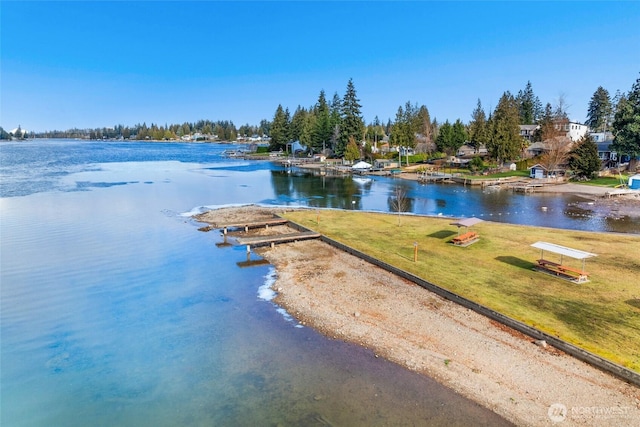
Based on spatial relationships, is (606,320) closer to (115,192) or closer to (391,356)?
(391,356)

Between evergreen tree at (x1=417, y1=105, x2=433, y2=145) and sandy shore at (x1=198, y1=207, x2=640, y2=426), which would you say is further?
evergreen tree at (x1=417, y1=105, x2=433, y2=145)

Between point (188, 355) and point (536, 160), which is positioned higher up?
point (536, 160)

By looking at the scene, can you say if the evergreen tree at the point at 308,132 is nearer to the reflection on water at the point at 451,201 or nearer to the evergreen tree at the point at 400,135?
the evergreen tree at the point at 400,135

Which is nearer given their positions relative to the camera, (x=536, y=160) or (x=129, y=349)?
(x=129, y=349)

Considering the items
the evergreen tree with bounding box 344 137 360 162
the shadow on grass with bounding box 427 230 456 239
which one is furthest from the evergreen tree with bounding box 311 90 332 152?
the shadow on grass with bounding box 427 230 456 239

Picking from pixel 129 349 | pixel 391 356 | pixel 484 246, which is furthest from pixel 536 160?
pixel 129 349

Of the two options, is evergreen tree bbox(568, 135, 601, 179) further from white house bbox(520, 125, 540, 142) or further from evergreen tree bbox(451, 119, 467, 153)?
white house bbox(520, 125, 540, 142)
